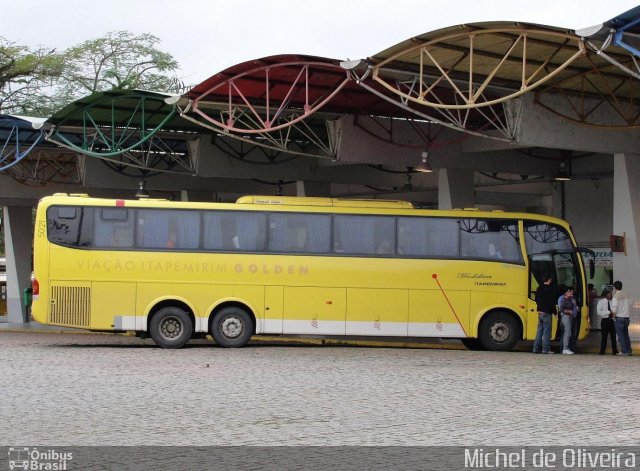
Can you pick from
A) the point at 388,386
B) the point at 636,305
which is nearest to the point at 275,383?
the point at 388,386

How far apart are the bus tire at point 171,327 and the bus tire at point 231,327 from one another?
1.82 feet

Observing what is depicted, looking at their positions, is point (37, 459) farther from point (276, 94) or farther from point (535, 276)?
point (276, 94)

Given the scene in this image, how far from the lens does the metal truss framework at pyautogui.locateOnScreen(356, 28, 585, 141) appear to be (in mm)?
20094

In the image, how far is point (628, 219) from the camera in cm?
2619

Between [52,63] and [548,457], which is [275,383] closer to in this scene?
[548,457]

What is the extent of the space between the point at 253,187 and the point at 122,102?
13432mm

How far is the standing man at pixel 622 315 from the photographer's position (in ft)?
76.7

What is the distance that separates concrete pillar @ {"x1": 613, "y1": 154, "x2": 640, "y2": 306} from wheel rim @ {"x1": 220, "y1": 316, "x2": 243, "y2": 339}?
28.7ft

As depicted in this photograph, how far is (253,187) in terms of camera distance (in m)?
42.8

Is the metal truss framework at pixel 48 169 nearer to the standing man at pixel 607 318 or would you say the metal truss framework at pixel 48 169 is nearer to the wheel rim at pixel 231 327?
the wheel rim at pixel 231 327

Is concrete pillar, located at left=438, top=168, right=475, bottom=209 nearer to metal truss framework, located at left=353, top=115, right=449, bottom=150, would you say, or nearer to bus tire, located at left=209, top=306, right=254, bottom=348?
metal truss framework, located at left=353, top=115, right=449, bottom=150

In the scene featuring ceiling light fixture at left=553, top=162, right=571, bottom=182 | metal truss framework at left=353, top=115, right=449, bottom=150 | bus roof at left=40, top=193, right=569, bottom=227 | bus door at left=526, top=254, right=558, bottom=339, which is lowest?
bus door at left=526, top=254, right=558, bottom=339

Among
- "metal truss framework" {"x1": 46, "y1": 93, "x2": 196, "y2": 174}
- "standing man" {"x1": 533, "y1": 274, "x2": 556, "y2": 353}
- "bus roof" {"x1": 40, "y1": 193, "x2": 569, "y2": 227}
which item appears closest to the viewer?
"standing man" {"x1": 533, "y1": 274, "x2": 556, "y2": 353}

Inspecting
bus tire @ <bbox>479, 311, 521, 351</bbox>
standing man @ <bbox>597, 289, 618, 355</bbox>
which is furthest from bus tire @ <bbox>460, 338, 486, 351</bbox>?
standing man @ <bbox>597, 289, 618, 355</bbox>
